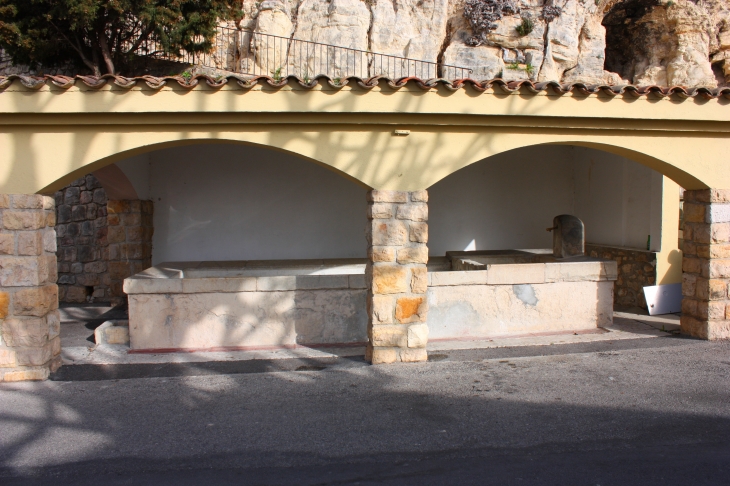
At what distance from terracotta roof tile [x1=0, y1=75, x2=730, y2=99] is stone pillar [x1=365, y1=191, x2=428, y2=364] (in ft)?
3.68

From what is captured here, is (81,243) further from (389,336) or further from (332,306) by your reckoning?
(389,336)

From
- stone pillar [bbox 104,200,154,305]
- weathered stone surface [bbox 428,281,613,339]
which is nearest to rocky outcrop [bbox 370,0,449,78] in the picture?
stone pillar [bbox 104,200,154,305]

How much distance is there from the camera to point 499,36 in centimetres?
1548

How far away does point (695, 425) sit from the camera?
410cm

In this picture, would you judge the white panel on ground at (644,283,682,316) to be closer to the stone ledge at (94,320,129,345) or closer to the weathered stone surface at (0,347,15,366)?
the stone ledge at (94,320,129,345)

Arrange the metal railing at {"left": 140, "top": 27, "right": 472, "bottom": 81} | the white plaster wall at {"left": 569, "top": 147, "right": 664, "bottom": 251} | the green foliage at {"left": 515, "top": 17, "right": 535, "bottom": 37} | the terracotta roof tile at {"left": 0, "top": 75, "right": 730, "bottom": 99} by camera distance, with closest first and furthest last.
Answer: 1. the terracotta roof tile at {"left": 0, "top": 75, "right": 730, "bottom": 99}
2. the white plaster wall at {"left": 569, "top": 147, "right": 664, "bottom": 251}
3. the metal railing at {"left": 140, "top": 27, "right": 472, "bottom": 81}
4. the green foliage at {"left": 515, "top": 17, "right": 535, "bottom": 37}

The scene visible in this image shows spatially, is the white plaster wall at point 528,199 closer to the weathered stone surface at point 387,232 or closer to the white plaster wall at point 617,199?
the white plaster wall at point 617,199

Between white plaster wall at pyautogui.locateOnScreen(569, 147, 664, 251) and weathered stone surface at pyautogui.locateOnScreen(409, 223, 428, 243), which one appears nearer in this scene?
weathered stone surface at pyautogui.locateOnScreen(409, 223, 428, 243)

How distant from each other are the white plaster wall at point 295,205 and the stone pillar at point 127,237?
1.09ft

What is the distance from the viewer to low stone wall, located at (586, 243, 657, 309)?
8.52 m

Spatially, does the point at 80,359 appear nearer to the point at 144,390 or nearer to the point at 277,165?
the point at 144,390

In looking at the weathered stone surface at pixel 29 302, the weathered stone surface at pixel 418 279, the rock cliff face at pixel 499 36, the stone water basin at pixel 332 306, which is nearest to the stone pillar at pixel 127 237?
the stone water basin at pixel 332 306

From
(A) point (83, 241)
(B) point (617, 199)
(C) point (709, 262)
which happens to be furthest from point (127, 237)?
(B) point (617, 199)

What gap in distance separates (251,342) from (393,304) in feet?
6.63
